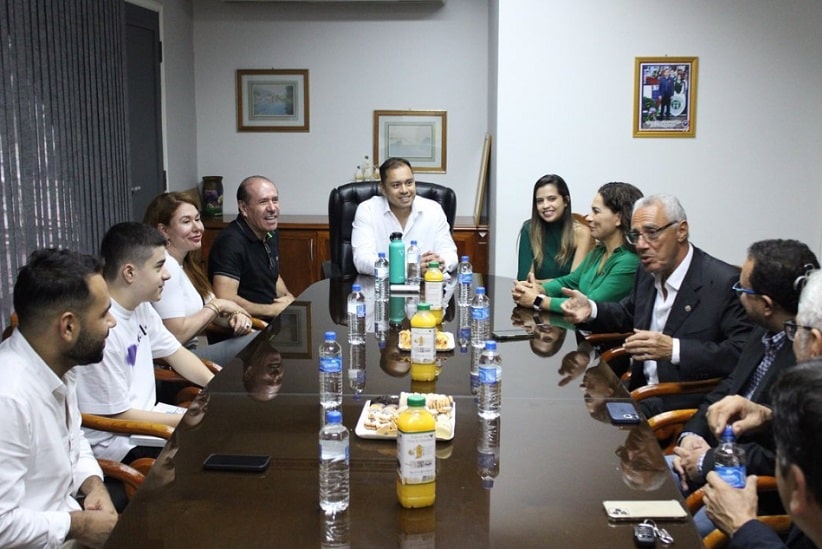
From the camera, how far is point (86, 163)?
4949 mm

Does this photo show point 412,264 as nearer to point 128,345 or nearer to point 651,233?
point 651,233

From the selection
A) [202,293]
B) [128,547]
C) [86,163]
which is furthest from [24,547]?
[86,163]

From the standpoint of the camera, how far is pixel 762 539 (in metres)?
1.79

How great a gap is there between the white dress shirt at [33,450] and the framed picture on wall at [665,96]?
416cm

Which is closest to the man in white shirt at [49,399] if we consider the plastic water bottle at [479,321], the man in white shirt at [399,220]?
the plastic water bottle at [479,321]

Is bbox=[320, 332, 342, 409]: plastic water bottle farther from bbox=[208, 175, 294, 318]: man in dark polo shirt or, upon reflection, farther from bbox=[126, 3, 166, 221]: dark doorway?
bbox=[126, 3, 166, 221]: dark doorway

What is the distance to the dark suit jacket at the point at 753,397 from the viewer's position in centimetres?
226

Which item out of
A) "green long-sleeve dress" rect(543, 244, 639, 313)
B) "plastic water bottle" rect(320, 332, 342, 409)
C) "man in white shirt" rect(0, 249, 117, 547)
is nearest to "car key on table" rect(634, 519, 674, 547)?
"plastic water bottle" rect(320, 332, 342, 409)

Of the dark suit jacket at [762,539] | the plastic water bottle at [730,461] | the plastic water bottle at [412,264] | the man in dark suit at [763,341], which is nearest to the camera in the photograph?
A: the dark suit jacket at [762,539]

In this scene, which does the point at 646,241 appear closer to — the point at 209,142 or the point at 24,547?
the point at 24,547

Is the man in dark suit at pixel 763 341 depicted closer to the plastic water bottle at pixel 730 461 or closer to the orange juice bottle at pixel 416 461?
the plastic water bottle at pixel 730 461

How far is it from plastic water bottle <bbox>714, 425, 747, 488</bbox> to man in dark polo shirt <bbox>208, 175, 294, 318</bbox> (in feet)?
7.94

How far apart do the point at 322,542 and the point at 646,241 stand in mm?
1981

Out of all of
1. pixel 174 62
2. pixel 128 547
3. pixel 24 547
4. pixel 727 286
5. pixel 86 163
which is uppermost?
pixel 174 62
